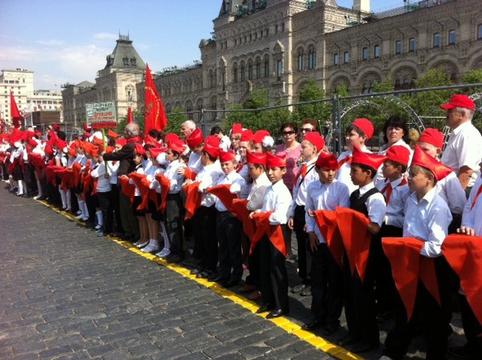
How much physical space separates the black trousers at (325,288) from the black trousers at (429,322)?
0.80 metres

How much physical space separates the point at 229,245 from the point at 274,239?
1.12 metres

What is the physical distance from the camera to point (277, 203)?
15.8 feet

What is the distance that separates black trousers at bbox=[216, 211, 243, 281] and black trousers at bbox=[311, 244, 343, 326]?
145 centimetres

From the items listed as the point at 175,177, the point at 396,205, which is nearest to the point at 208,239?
the point at 175,177

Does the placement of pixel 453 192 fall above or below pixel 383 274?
above

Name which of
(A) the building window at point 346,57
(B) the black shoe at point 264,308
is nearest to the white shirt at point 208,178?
(B) the black shoe at point 264,308

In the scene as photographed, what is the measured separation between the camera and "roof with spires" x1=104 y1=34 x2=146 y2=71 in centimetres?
9862

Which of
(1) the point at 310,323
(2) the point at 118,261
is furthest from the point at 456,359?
(2) the point at 118,261

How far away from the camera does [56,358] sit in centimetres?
403

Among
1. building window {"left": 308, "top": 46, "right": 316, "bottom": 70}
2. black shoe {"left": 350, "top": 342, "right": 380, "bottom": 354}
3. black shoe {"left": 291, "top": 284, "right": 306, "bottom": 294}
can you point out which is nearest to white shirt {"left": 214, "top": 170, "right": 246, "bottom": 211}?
black shoe {"left": 291, "top": 284, "right": 306, "bottom": 294}

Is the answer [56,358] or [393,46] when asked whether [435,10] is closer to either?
[393,46]

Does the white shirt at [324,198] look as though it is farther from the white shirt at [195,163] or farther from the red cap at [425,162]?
the white shirt at [195,163]

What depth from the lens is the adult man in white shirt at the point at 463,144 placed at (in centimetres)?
451

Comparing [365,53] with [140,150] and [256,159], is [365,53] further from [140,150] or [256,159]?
[256,159]
